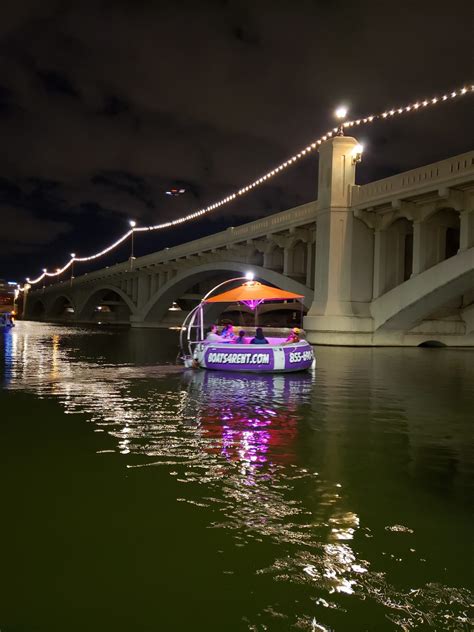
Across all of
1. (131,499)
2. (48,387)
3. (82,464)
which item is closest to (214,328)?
(48,387)

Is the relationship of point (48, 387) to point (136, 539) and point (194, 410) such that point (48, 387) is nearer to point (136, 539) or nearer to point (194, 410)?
point (194, 410)

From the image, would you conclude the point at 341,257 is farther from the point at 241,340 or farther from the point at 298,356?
the point at 298,356

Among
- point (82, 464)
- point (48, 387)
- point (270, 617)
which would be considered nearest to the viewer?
point (270, 617)

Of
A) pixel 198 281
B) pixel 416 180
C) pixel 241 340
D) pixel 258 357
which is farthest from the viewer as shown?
pixel 198 281

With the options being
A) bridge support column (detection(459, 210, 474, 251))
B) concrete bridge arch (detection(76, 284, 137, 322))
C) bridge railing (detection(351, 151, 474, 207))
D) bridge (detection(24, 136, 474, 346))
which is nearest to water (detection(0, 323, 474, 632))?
bridge support column (detection(459, 210, 474, 251))

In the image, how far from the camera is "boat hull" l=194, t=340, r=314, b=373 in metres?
17.0

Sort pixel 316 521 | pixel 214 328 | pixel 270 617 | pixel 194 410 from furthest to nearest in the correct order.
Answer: pixel 214 328, pixel 194 410, pixel 316 521, pixel 270 617

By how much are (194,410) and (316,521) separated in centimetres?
565

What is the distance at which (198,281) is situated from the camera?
2228 inches

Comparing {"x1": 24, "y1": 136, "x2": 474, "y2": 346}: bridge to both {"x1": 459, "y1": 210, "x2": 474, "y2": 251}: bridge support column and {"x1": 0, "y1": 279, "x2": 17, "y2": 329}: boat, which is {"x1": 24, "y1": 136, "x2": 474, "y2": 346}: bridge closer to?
{"x1": 459, "y1": 210, "x2": 474, "y2": 251}: bridge support column

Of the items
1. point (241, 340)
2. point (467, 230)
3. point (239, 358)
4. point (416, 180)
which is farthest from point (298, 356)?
point (416, 180)

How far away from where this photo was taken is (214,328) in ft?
64.1

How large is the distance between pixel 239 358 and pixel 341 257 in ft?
57.1

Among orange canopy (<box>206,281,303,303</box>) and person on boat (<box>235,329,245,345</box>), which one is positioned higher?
orange canopy (<box>206,281,303,303</box>)
